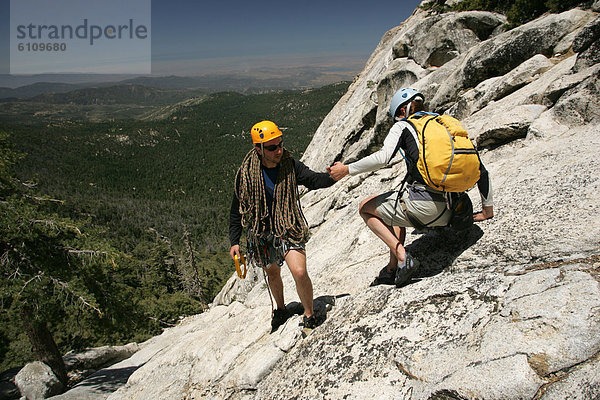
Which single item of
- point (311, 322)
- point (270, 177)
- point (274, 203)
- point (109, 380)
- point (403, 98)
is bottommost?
point (109, 380)

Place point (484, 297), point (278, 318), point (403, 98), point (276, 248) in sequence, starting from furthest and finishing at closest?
point (278, 318)
point (276, 248)
point (403, 98)
point (484, 297)

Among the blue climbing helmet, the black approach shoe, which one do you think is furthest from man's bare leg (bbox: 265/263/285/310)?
the blue climbing helmet

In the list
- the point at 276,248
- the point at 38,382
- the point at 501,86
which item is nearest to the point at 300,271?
the point at 276,248

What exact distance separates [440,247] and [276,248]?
2430mm

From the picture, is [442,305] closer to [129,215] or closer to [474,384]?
[474,384]

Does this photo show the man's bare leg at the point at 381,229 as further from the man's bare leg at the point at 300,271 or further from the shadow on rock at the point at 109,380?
the shadow on rock at the point at 109,380

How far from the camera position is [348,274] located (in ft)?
18.4

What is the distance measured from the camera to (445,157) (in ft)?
11.0

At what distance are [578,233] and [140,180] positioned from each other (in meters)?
213

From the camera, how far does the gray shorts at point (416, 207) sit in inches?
144

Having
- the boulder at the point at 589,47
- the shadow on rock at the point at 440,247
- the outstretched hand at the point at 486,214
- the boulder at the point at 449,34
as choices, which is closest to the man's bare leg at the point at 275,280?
the shadow on rock at the point at 440,247

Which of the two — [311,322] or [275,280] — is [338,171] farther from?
[311,322]

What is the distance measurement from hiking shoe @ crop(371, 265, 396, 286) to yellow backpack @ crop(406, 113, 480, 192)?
65.8 inches

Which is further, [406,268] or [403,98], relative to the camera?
[406,268]
